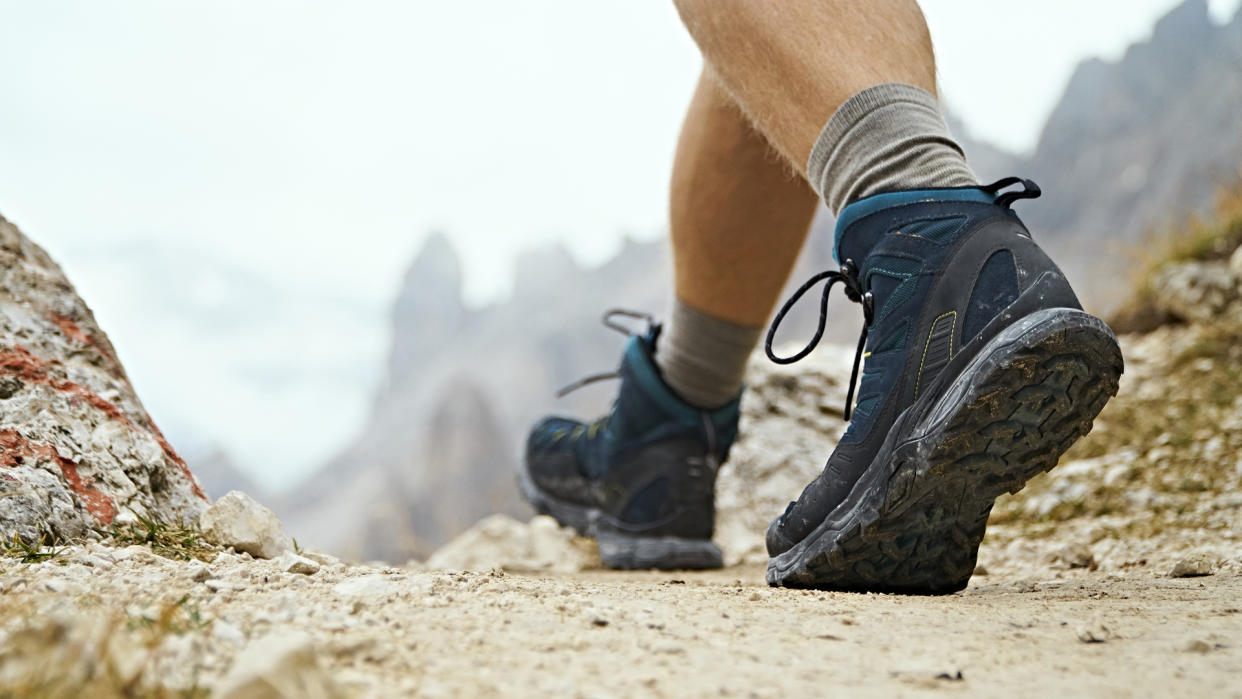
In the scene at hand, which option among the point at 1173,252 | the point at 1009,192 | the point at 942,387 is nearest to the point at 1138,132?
the point at 1173,252

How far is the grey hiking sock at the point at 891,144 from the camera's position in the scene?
1107mm

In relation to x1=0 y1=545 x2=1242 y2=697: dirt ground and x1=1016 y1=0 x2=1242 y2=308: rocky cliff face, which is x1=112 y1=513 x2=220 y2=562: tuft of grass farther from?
x1=1016 y1=0 x2=1242 y2=308: rocky cliff face

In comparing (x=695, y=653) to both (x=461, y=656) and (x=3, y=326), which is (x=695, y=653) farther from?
(x=3, y=326)

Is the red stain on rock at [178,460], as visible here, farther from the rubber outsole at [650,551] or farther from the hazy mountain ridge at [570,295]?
the hazy mountain ridge at [570,295]

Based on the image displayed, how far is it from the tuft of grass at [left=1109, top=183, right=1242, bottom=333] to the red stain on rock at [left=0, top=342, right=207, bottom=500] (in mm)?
3715

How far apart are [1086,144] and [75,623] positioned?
51.9 m

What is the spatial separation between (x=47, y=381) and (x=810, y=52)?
4.25 ft

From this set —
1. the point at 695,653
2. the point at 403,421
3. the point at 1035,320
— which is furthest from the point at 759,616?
the point at 403,421

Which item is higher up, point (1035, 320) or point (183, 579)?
point (1035, 320)

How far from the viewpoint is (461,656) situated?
67 centimetres

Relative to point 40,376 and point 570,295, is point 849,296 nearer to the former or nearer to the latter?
point 40,376

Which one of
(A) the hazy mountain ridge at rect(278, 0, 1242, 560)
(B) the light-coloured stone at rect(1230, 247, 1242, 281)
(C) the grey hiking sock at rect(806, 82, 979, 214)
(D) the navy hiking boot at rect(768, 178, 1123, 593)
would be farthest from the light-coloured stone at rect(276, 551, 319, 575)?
(A) the hazy mountain ridge at rect(278, 0, 1242, 560)

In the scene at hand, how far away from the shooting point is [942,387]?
1.06 metres

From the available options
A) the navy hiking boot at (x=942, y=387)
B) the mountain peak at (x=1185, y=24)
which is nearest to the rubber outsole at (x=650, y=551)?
the navy hiking boot at (x=942, y=387)
